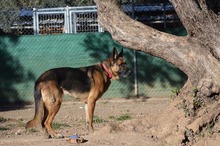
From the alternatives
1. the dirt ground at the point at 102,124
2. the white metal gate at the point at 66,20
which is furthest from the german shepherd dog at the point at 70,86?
the white metal gate at the point at 66,20

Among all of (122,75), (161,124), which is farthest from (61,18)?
(161,124)

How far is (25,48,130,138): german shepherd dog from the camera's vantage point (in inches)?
424

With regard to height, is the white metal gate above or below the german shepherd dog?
above

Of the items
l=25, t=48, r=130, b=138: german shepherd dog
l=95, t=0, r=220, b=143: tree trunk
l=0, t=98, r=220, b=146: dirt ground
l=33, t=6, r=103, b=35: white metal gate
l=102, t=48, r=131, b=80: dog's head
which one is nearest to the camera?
l=95, t=0, r=220, b=143: tree trunk

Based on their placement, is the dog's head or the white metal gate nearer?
the dog's head

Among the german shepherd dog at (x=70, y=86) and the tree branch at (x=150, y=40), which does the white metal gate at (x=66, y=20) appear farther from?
the tree branch at (x=150, y=40)

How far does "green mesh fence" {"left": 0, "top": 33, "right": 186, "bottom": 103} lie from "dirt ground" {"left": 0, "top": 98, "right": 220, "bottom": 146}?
43 cm

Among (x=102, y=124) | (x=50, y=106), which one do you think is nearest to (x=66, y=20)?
(x=102, y=124)

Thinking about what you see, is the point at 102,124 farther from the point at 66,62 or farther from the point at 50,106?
the point at 66,62

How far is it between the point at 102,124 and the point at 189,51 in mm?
4666

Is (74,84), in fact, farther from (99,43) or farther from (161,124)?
(99,43)

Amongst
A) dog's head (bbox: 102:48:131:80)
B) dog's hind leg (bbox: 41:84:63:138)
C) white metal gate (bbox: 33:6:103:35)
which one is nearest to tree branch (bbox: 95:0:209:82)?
dog's hind leg (bbox: 41:84:63:138)

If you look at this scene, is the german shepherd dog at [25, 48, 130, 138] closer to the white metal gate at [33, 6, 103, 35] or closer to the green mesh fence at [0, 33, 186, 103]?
the green mesh fence at [0, 33, 186, 103]

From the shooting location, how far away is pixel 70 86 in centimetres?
1148
